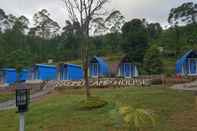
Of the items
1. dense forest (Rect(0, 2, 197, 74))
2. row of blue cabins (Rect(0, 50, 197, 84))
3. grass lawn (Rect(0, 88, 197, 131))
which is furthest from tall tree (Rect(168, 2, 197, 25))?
grass lawn (Rect(0, 88, 197, 131))

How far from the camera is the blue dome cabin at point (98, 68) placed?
38.9 metres

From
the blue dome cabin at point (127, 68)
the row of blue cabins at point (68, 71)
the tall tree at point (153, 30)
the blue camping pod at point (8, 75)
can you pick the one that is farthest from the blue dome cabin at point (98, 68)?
the tall tree at point (153, 30)

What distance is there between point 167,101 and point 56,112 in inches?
183

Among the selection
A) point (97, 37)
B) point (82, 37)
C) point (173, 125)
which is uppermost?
point (97, 37)

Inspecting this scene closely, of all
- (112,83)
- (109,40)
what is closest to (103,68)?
(112,83)

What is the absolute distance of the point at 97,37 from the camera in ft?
217

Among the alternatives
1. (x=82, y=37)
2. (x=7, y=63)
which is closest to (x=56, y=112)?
(x=82, y=37)

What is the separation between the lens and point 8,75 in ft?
147

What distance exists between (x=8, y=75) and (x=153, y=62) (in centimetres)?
1920

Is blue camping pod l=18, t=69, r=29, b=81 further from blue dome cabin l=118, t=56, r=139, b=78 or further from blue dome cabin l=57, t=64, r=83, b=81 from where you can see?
blue dome cabin l=118, t=56, r=139, b=78

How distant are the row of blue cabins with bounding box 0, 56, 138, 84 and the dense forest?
136cm

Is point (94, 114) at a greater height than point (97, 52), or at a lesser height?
lesser

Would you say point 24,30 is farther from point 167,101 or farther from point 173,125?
point 173,125

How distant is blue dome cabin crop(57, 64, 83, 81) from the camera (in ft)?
137
